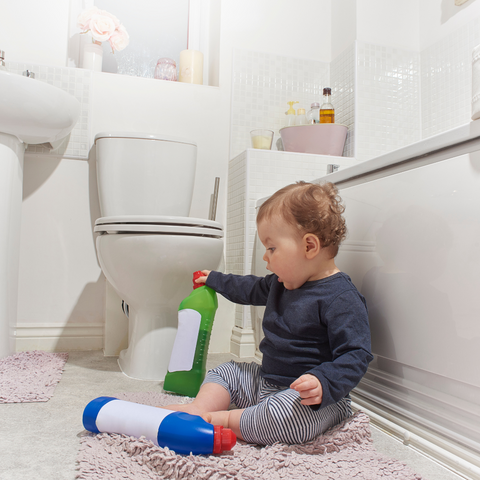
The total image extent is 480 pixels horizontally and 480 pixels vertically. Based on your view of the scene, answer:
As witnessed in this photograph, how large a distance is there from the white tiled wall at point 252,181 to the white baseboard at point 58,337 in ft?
1.71

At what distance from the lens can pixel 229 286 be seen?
1.07 metres

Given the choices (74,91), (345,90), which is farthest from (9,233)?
(345,90)

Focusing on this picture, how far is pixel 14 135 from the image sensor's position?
4.43ft

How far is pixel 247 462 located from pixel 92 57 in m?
1.56

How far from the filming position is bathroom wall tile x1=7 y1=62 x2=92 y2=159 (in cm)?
160

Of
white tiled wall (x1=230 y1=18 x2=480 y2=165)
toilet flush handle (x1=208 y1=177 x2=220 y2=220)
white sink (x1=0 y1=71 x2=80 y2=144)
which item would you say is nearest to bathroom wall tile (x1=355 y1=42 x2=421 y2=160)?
white tiled wall (x1=230 y1=18 x2=480 y2=165)

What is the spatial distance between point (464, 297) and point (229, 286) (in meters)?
0.53

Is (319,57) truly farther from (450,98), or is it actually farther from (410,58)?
(450,98)

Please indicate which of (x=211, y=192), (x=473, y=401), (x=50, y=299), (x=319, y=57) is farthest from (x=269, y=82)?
(x=473, y=401)

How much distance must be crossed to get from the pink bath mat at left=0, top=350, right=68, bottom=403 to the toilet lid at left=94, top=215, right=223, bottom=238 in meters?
0.42

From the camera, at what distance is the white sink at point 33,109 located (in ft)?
4.05

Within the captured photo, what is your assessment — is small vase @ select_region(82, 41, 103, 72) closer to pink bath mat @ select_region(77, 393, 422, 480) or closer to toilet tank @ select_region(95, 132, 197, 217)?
toilet tank @ select_region(95, 132, 197, 217)

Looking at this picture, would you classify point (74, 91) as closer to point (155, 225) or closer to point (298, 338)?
point (155, 225)

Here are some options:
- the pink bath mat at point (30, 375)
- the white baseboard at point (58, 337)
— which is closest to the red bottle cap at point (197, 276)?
the pink bath mat at point (30, 375)
